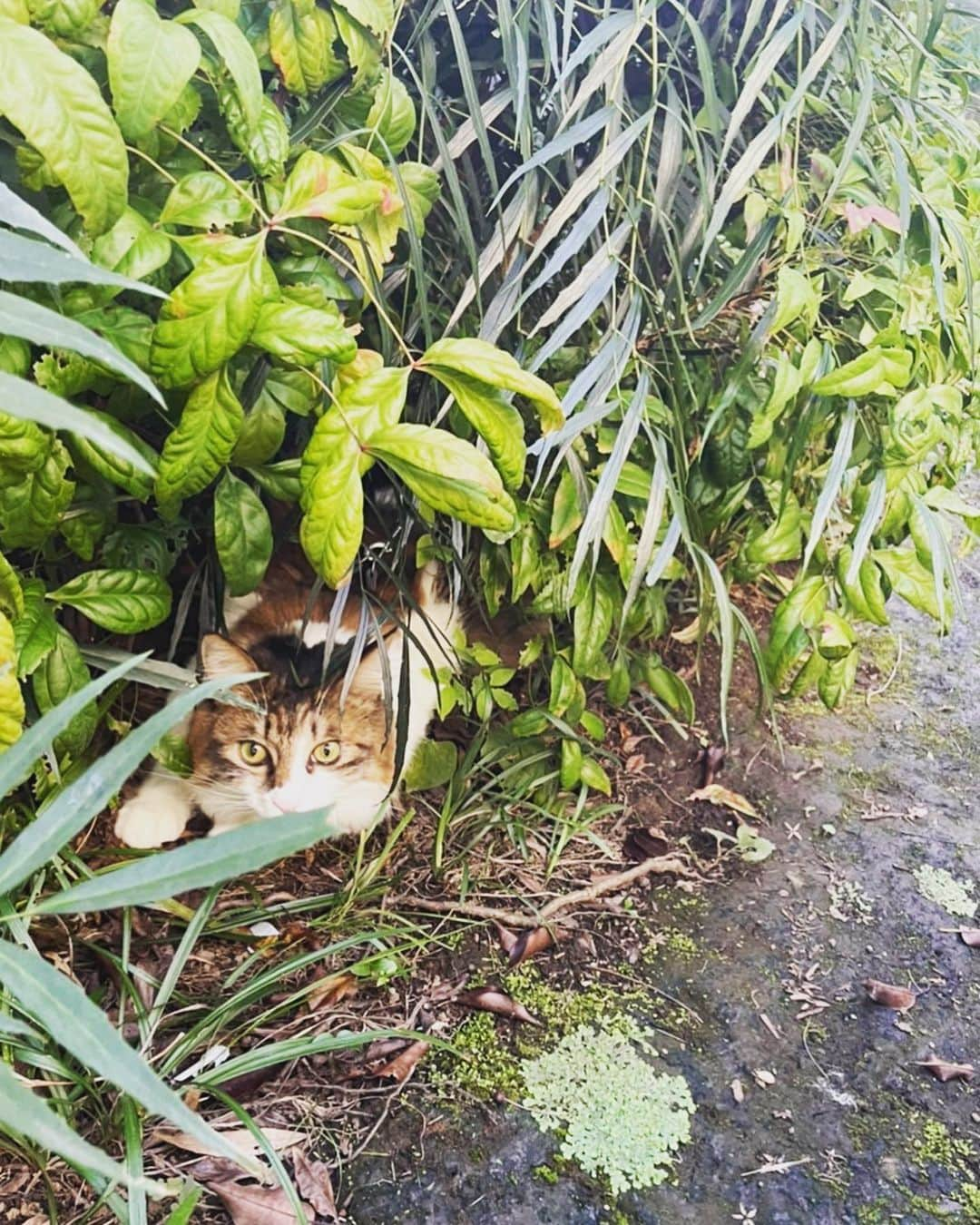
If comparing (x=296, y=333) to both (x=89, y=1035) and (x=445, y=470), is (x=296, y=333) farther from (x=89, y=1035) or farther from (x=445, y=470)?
(x=89, y=1035)

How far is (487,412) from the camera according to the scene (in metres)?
0.72

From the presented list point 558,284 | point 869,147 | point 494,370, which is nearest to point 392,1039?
point 494,370

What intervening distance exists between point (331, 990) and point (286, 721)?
30 cm

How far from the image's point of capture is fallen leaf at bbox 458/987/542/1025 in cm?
101

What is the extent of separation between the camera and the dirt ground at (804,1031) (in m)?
0.85

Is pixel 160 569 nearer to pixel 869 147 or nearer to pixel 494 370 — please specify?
pixel 494 370

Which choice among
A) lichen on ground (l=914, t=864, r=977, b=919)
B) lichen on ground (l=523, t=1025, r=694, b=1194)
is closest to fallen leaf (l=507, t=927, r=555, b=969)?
lichen on ground (l=523, t=1025, r=694, b=1194)

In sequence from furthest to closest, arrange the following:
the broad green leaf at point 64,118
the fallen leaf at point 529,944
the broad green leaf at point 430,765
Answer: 1. the broad green leaf at point 430,765
2. the fallen leaf at point 529,944
3. the broad green leaf at point 64,118

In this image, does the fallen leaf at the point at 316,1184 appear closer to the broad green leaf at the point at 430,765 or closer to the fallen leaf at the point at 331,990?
the fallen leaf at the point at 331,990

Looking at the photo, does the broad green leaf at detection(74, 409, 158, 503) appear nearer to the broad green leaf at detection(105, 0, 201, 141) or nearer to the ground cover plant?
the ground cover plant

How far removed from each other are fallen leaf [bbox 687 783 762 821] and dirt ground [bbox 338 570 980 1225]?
2 cm

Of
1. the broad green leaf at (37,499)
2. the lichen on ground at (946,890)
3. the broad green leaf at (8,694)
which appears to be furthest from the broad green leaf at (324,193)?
the lichen on ground at (946,890)

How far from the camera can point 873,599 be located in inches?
39.5

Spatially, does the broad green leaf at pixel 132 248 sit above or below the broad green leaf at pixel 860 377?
above
